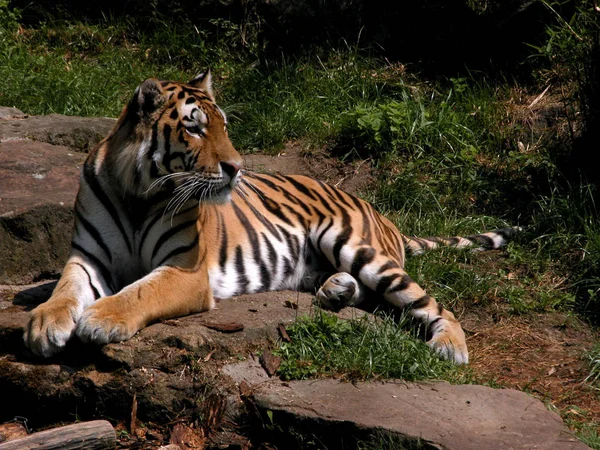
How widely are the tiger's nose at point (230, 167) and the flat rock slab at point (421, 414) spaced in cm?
115

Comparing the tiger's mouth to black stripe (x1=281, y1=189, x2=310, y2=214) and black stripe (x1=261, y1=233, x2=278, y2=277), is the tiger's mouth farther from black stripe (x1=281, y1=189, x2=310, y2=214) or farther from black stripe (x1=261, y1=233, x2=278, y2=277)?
black stripe (x1=281, y1=189, x2=310, y2=214)

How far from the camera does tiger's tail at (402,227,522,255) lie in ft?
21.0

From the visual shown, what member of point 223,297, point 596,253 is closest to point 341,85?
point 596,253

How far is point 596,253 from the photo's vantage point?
20.5 ft

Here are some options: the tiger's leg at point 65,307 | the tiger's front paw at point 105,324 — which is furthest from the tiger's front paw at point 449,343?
the tiger's leg at point 65,307

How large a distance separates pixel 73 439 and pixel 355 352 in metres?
1.54

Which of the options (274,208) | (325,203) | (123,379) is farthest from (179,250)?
(325,203)

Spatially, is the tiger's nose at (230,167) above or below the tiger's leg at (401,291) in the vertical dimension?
above

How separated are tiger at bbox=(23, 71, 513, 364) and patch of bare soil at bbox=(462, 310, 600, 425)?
1.37ft

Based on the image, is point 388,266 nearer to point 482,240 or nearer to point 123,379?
point 482,240

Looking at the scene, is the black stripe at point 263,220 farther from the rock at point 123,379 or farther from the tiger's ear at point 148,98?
the rock at point 123,379

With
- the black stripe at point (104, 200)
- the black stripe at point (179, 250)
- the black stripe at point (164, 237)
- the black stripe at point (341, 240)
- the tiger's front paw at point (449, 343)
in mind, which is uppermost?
the black stripe at point (104, 200)

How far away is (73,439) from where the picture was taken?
152 inches

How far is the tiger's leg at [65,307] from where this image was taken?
4.15m
